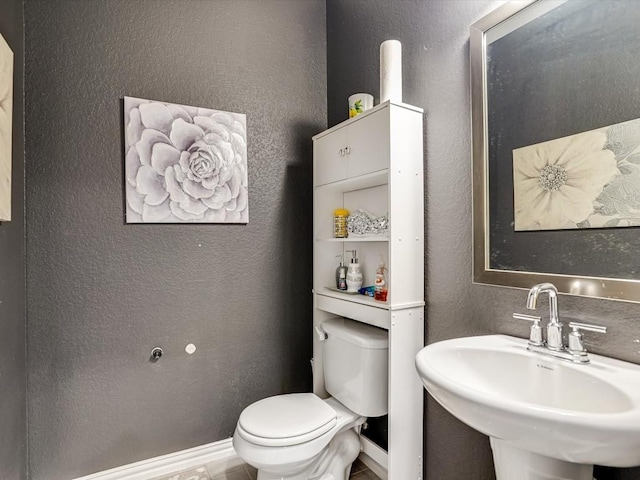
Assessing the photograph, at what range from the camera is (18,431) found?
134 centimetres

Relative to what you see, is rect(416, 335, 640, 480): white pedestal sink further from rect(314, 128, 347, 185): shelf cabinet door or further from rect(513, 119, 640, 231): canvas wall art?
rect(314, 128, 347, 185): shelf cabinet door

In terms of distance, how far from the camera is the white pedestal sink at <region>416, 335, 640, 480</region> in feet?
2.10

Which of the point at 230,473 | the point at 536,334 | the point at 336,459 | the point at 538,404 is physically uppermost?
the point at 536,334

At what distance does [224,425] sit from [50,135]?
1615 millimetres

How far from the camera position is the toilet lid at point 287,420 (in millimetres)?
1328

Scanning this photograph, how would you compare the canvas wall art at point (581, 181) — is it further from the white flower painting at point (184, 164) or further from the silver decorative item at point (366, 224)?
the white flower painting at point (184, 164)

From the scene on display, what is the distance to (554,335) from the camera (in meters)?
0.96

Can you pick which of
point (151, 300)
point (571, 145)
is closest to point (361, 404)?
point (151, 300)

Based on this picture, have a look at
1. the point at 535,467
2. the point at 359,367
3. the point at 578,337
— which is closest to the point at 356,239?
the point at 359,367

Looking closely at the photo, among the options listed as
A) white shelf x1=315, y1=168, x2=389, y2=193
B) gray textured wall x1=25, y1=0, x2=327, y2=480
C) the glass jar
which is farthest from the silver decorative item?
gray textured wall x1=25, y1=0, x2=327, y2=480

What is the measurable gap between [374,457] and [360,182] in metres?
1.34

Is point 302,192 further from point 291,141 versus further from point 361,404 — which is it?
point 361,404

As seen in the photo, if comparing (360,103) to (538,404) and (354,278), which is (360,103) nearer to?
(354,278)

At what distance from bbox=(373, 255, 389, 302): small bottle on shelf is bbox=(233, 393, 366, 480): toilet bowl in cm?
54
